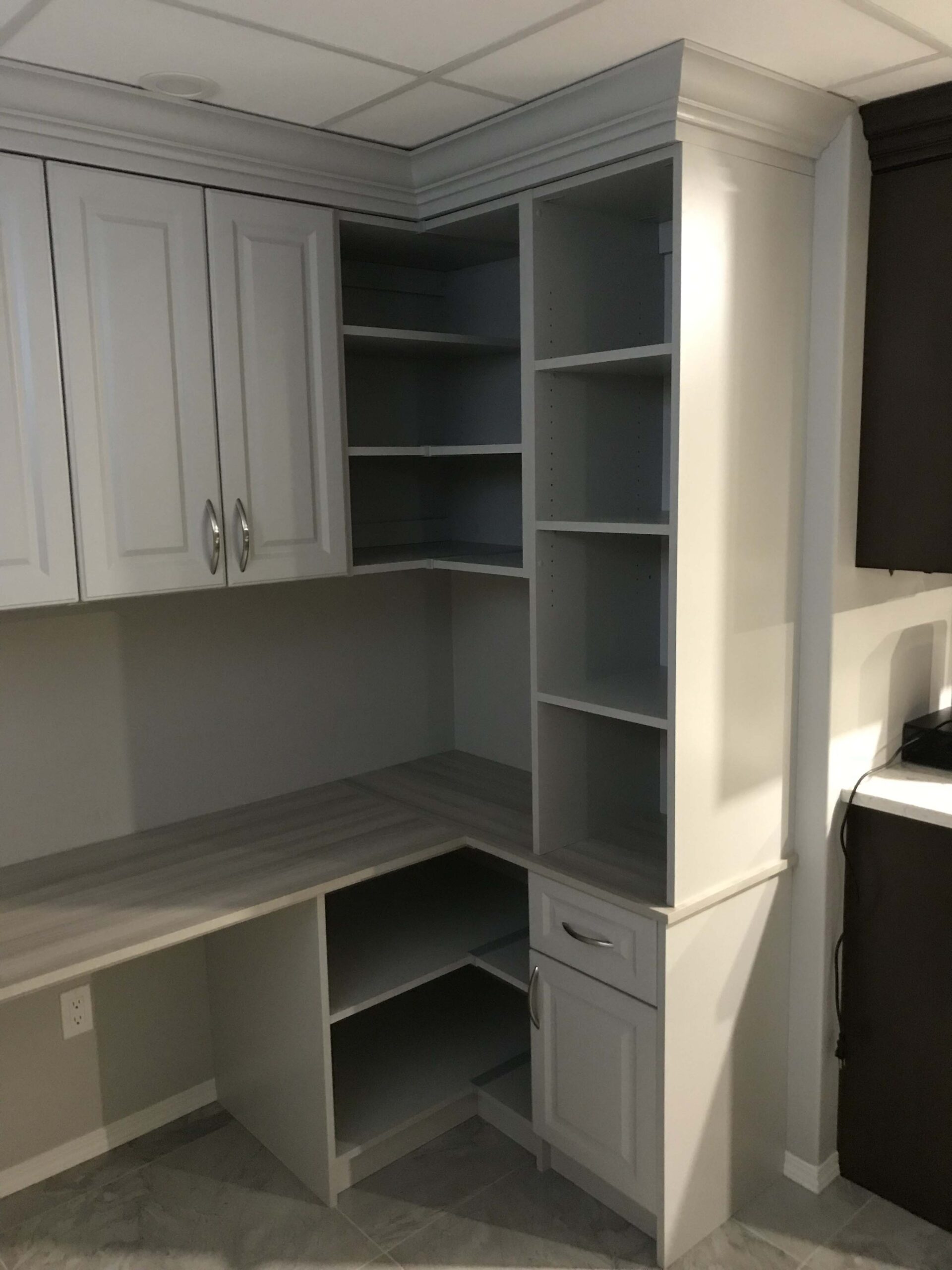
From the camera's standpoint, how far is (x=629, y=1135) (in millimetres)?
2246

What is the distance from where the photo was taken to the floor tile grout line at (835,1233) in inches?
87.9

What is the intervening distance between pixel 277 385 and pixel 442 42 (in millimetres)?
817

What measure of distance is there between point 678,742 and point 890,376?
0.88 meters

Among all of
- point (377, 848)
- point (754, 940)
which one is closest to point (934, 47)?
point (754, 940)

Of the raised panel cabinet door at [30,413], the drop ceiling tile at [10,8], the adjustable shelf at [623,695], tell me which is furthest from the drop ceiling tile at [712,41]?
the adjustable shelf at [623,695]

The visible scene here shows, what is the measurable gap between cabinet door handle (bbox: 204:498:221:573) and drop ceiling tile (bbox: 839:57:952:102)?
1.48 metres

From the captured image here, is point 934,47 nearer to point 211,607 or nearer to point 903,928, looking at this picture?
point 903,928

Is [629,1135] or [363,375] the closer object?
[629,1135]

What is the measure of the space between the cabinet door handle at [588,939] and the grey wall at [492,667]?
0.68 meters

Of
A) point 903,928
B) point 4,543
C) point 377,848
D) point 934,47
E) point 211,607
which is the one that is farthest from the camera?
point 211,607

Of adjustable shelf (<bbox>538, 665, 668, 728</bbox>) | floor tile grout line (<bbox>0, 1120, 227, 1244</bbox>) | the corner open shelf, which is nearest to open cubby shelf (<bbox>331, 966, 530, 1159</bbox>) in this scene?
floor tile grout line (<bbox>0, 1120, 227, 1244</bbox>)

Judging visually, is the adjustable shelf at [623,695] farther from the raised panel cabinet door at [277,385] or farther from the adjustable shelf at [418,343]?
the adjustable shelf at [418,343]

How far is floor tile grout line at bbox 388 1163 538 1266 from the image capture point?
7.55 feet

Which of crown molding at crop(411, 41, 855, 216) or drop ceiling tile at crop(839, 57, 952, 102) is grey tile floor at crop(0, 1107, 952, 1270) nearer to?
crown molding at crop(411, 41, 855, 216)
